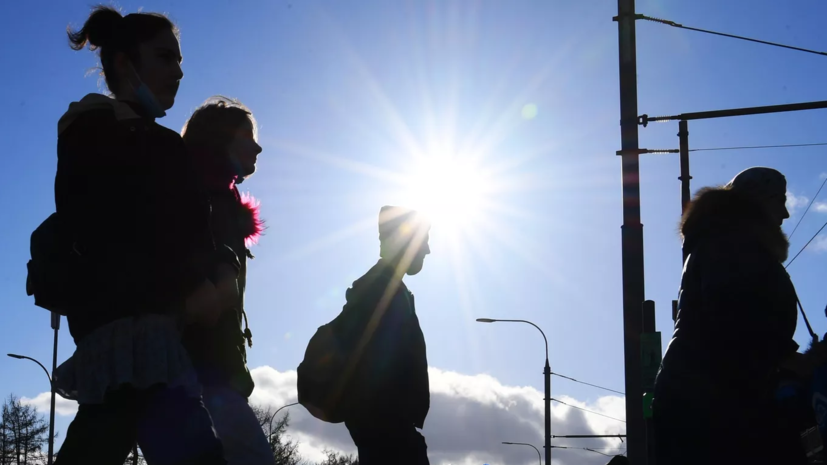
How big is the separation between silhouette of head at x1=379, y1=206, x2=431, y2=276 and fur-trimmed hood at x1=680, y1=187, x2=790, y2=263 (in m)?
1.41

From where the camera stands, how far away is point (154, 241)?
96.4 inches

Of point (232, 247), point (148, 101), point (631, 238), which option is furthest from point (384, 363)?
point (631, 238)

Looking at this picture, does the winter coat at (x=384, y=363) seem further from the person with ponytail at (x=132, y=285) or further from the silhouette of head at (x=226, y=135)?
the person with ponytail at (x=132, y=285)

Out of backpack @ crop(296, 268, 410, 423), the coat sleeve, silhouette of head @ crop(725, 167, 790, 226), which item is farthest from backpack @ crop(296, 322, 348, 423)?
silhouette of head @ crop(725, 167, 790, 226)

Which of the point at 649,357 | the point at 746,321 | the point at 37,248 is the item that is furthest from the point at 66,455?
the point at 649,357

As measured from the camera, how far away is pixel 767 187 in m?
4.36

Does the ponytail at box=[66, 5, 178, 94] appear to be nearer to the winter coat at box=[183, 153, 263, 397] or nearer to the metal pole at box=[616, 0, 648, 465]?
the winter coat at box=[183, 153, 263, 397]

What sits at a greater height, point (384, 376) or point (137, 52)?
point (137, 52)

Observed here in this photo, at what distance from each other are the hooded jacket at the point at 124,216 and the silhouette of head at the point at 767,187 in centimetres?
277

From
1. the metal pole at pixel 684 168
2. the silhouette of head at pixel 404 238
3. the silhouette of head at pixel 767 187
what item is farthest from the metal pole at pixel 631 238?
the silhouette of head at pixel 767 187

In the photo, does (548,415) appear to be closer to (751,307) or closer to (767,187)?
(767,187)

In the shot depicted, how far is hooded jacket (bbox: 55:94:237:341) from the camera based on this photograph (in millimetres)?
2424

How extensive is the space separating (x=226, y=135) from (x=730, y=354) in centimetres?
227

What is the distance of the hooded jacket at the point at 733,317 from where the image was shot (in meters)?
3.72
